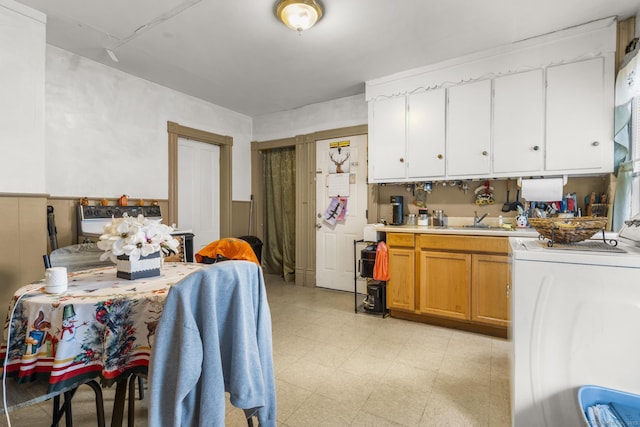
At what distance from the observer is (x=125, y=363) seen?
1.21 m

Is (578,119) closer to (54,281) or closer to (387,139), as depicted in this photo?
(387,139)

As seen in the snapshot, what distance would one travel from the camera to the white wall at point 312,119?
4.14 meters

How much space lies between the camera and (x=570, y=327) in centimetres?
125

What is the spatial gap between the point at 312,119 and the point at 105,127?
260 centimetres

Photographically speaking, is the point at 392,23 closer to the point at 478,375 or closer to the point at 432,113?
the point at 432,113

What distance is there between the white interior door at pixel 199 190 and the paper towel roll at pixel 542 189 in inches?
159

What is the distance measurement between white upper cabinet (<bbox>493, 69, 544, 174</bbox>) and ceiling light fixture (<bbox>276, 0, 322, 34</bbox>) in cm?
191

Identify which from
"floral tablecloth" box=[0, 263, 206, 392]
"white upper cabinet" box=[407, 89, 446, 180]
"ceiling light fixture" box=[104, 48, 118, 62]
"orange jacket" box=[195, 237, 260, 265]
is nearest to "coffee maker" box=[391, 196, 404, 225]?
"white upper cabinet" box=[407, 89, 446, 180]

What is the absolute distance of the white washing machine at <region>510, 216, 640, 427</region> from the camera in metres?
1.19

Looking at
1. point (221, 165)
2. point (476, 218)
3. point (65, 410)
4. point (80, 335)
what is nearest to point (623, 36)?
point (476, 218)

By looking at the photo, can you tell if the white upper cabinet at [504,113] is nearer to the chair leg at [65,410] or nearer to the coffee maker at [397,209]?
the coffee maker at [397,209]

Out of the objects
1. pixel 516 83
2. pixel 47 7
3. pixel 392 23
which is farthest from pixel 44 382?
pixel 516 83

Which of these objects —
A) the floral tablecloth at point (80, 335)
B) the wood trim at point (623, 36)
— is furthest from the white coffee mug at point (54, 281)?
the wood trim at point (623, 36)

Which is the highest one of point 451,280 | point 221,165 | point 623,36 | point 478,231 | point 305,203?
point 623,36
